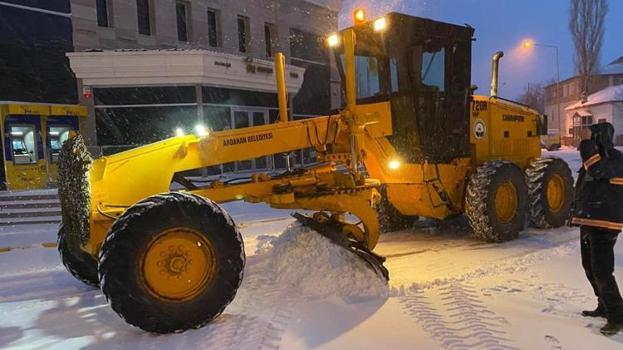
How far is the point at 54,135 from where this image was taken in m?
16.0

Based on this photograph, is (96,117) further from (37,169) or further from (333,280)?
(333,280)

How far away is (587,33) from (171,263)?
48922mm

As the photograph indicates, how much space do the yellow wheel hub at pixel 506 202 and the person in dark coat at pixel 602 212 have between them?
336 centimetres

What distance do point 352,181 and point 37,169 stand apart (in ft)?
41.9

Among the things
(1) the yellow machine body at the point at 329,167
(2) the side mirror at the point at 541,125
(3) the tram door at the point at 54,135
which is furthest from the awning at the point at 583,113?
(3) the tram door at the point at 54,135

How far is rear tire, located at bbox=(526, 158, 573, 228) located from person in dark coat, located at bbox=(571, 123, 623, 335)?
4389mm

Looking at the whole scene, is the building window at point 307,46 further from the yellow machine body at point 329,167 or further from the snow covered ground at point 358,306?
the snow covered ground at point 358,306

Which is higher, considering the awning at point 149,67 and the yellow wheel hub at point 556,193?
the awning at point 149,67

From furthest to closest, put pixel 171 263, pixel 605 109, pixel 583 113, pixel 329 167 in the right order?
pixel 583 113
pixel 605 109
pixel 329 167
pixel 171 263

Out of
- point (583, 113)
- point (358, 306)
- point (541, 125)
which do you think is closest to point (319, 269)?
point (358, 306)

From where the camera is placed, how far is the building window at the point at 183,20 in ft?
62.7

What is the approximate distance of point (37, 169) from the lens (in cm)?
1553

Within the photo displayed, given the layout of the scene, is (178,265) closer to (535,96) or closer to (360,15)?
(360,15)

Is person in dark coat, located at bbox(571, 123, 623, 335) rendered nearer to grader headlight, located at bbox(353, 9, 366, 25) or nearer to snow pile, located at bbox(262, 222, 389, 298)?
snow pile, located at bbox(262, 222, 389, 298)
